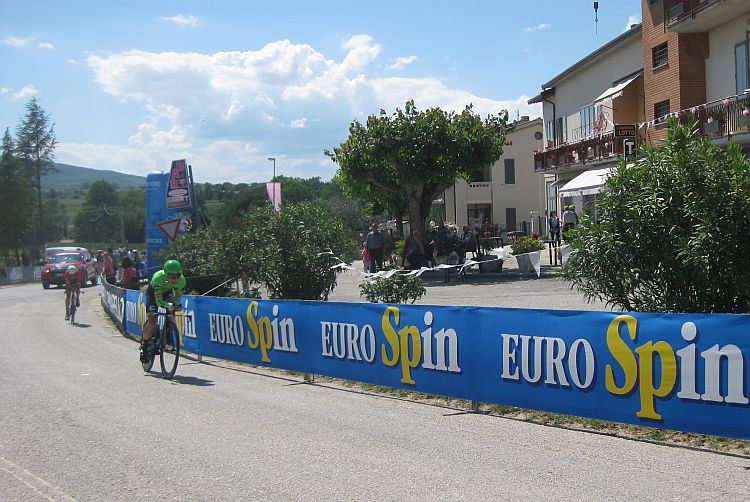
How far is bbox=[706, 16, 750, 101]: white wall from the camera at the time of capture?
78.5 ft

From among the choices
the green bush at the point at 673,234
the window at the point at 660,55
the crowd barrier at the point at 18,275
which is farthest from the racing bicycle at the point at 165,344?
the crowd barrier at the point at 18,275

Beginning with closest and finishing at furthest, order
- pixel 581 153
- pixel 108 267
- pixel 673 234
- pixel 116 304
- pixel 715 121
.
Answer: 1. pixel 673 234
2. pixel 116 304
3. pixel 715 121
4. pixel 108 267
5. pixel 581 153

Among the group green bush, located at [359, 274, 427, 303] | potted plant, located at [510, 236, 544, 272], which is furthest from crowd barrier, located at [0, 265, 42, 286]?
green bush, located at [359, 274, 427, 303]

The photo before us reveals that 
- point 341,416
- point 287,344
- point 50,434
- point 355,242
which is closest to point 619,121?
Result: point 355,242

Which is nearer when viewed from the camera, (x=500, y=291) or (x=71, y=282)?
(x=500, y=291)

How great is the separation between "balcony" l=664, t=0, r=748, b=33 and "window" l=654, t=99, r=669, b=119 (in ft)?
8.80

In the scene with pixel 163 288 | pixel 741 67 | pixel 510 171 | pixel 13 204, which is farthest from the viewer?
pixel 13 204

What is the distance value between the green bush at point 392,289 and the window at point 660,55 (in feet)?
55.2

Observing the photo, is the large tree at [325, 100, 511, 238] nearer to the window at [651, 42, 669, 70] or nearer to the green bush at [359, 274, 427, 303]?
the window at [651, 42, 669, 70]

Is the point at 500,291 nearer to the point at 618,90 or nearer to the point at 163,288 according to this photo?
the point at 618,90

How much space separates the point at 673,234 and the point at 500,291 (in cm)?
1369

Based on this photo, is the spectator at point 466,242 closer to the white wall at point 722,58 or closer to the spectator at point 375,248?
the spectator at point 375,248

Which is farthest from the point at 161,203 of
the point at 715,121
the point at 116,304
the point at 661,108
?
the point at 715,121

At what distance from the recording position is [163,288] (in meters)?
12.6
